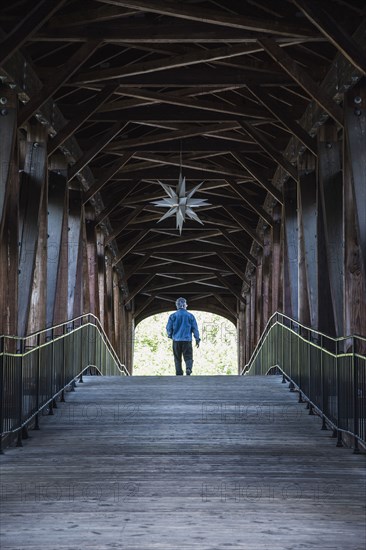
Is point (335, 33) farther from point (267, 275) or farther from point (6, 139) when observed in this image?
point (267, 275)

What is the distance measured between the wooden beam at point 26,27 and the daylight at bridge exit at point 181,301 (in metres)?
0.02

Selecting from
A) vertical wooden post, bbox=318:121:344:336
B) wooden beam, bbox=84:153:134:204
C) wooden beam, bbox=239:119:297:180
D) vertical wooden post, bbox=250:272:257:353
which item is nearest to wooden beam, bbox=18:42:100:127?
vertical wooden post, bbox=318:121:344:336

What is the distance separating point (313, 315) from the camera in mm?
14508

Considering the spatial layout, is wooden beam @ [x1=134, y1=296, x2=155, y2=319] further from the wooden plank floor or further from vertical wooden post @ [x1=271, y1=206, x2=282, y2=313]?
the wooden plank floor

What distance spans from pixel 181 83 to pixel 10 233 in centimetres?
405

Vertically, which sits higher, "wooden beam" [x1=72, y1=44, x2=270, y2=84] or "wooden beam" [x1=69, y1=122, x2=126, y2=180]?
"wooden beam" [x1=72, y1=44, x2=270, y2=84]

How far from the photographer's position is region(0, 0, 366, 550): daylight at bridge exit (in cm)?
662

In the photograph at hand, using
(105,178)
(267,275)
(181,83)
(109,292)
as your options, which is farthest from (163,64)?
(109,292)

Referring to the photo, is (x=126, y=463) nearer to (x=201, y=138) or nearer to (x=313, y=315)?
(x=313, y=315)

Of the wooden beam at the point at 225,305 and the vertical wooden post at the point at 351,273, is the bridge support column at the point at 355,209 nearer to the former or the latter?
the vertical wooden post at the point at 351,273

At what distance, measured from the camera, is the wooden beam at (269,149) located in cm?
1616

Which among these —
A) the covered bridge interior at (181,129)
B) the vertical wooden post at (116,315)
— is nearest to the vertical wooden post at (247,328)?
the vertical wooden post at (116,315)

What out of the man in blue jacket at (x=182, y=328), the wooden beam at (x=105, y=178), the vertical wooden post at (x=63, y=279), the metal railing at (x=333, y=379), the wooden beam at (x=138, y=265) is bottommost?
the metal railing at (x=333, y=379)

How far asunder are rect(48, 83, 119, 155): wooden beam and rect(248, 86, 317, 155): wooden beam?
205 centimetres
